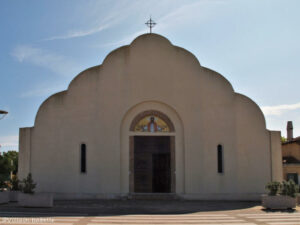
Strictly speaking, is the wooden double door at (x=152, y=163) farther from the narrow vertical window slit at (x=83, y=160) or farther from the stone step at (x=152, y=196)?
the narrow vertical window slit at (x=83, y=160)

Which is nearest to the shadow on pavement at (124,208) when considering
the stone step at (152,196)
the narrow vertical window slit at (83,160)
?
the stone step at (152,196)

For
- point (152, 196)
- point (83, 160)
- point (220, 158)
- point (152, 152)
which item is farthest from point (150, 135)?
point (220, 158)

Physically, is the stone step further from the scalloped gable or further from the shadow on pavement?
the scalloped gable

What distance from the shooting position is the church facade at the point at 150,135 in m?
20.9

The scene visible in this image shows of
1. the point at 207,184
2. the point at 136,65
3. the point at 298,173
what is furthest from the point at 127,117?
the point at 298,173

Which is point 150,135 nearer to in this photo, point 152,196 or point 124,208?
point 152,196

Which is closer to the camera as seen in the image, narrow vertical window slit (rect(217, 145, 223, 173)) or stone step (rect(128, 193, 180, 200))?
stone step (rect(128, 193, 180, 200))

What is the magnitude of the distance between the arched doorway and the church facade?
57 mm

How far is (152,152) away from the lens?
21.5 meters

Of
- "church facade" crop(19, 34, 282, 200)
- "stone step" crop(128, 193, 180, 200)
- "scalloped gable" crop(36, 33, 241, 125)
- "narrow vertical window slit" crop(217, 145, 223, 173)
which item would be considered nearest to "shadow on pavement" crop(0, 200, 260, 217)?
"stone step" crop(128, 193, 180, 200)

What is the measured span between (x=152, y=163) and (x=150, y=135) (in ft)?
5.28

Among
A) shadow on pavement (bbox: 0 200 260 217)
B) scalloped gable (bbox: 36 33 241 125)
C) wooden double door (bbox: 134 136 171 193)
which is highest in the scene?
scalloped gable (bbox: 36 33 241 125)

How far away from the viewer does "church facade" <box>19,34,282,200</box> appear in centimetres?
2089

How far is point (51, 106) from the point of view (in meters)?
21.6
